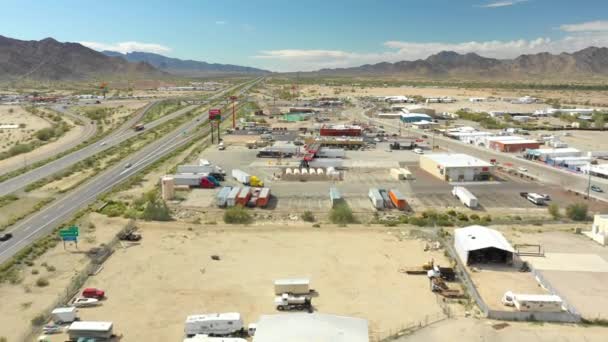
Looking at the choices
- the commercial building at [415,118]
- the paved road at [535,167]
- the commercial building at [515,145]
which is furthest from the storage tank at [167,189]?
the commercial building at [415,118]

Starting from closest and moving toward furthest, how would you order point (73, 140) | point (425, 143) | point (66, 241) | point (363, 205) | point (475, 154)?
point (66, 241)
point (363, 205)
point (475, 154)
point (425, 143)
point (73, 140)

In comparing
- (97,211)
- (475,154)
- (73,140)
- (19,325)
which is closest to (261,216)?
(97,211)

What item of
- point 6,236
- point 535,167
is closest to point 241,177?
point 6,236

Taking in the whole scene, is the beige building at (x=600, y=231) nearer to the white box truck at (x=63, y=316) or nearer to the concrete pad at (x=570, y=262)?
the concrete pad at (x=570, y=262)

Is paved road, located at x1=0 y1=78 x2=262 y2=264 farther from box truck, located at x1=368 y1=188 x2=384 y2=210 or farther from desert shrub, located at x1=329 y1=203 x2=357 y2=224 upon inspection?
box truck, located at x1=368 y1=188 x2=384 y2=210

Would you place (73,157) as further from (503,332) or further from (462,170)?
(503,332)

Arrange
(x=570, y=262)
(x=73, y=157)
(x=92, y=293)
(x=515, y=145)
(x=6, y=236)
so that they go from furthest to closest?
(x=515, y=145) → (x=73, y=157) → (x=6, y=236) → (x=570, y=262) → (x=92, y=293)

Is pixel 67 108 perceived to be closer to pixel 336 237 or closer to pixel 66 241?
pixel 66 241
